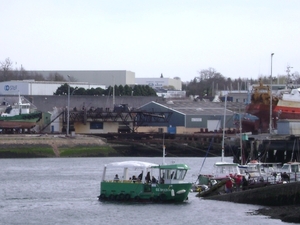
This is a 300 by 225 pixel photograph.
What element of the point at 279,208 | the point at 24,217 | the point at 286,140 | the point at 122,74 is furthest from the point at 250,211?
the point at 122,74

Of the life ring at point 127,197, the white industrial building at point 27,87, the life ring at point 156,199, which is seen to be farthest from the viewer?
the white industrial building at point 27,87

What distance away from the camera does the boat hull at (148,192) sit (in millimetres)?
47000

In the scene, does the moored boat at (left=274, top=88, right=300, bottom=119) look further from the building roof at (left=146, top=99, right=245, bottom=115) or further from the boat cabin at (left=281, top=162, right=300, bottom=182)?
the boat cabin at (left=281, top=162, right=300, bottom=182)

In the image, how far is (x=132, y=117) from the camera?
121250mm

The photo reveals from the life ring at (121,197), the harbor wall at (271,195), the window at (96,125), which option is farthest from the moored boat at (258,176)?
the window at (96,125)

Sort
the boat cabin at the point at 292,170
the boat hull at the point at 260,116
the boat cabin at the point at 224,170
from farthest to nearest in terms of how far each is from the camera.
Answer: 1. the boat hull at the point at 260,116
2. the boat cabin at the point at 224,170
3. the boat cabin at the point at 292,170

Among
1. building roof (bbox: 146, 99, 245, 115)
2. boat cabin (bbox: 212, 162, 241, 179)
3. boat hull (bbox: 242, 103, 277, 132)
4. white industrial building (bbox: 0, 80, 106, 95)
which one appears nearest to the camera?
boat cabin (bbox: 212, 162, 241, 179)

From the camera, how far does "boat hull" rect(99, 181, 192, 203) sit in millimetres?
47000

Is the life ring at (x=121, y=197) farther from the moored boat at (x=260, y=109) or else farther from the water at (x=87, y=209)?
the moored boat at (x=260, y=109)

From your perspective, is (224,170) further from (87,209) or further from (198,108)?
(198,108)

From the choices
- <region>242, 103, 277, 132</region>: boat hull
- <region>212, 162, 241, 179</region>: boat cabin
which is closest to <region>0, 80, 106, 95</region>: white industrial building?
<region>242, 103, 277, 132</region>: boat hull

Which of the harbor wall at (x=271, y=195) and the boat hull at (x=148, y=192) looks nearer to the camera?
the harbor wall at (x=271, y=195)

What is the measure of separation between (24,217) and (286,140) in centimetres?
3809

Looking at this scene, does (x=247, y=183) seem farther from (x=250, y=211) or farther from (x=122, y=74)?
(x=122, y=74)
